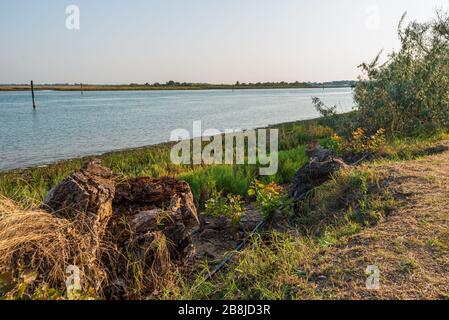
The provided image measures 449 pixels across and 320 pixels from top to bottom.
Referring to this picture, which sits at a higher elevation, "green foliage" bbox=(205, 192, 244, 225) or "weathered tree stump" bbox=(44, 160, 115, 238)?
"weathered tree stump" bbox=(44, 160, 115, 238)

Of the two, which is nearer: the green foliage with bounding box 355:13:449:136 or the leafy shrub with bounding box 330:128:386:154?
the leafy shrub with bounding box 330:128:386:154

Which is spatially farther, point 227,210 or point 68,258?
point 227,210

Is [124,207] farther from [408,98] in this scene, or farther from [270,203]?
[408,98]

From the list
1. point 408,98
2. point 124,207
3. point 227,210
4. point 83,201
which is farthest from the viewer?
point 408,98

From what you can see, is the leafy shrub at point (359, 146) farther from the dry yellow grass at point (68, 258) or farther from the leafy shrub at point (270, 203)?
the dry yellow grass at point (68, 258)

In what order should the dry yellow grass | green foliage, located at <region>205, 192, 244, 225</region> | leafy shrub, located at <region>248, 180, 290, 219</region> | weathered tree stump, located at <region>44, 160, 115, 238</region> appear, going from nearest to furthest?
the dry yellow grass < weathered tree stump, located at <region>44, 160, 115, 238</region> < leafy shrub, located at <region>248, 180, 290, 219</region> < green foliage, located at <region>205, 192, 244, 225</region>

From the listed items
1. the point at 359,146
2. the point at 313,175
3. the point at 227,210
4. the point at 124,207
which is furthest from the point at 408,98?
the point at 124,207

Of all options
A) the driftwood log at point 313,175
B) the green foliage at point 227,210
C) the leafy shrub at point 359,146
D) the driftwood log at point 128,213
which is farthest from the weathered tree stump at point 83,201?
the leafy shrub at point 359,146

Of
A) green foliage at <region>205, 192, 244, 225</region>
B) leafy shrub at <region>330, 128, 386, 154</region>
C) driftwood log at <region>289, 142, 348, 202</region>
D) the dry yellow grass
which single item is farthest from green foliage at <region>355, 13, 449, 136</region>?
the dry yellow grass

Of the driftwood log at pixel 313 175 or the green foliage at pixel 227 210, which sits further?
the driftwood log at pixel 313 175

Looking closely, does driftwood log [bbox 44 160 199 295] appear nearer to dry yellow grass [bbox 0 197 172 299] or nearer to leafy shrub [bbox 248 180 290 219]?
dry yellow grass [bbox 0 197 172 299]

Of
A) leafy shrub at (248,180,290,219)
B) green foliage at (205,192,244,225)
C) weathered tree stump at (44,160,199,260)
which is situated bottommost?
green foliage at (205,192,244,225)

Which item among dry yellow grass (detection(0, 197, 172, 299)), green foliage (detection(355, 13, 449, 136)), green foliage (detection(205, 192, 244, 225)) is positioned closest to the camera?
dry yellow grass (detection(0, 197, 172, 299))
